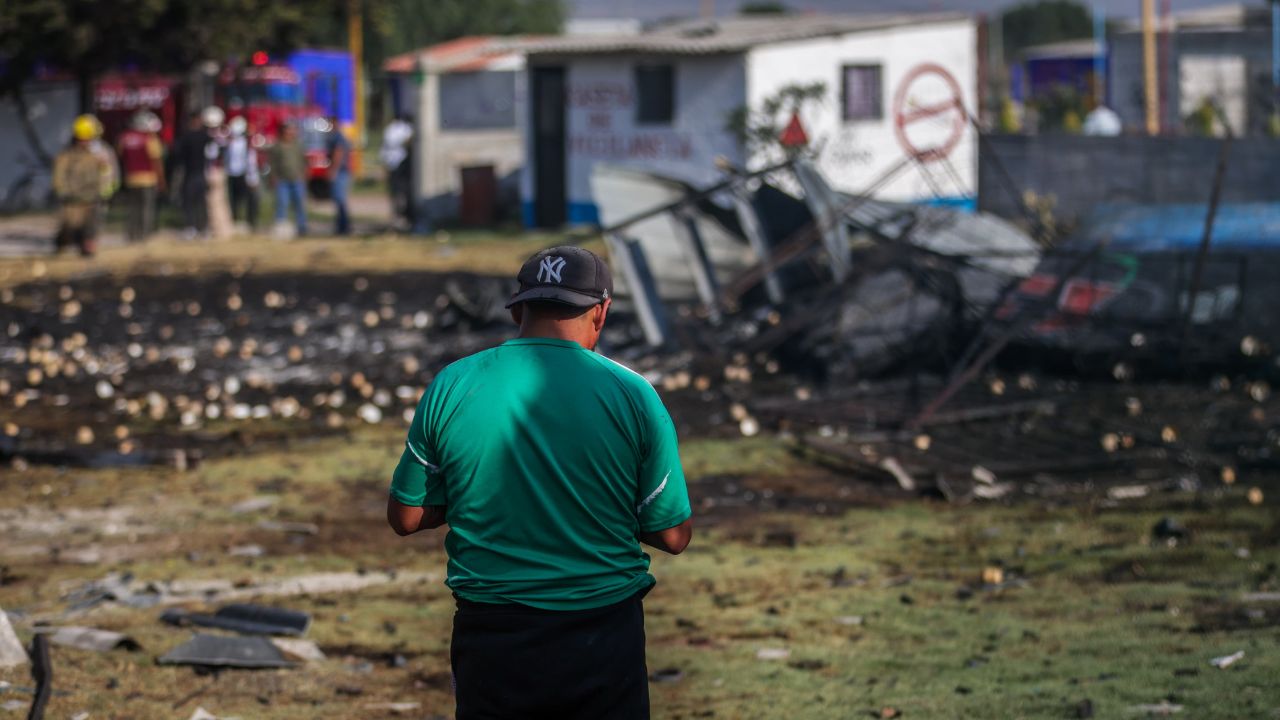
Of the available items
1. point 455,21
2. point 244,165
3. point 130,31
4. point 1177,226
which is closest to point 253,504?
point 1177,226

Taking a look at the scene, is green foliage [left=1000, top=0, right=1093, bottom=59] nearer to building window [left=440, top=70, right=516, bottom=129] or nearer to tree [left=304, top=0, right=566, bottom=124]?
tree [left=304, top=0, right=566, bottom=124]

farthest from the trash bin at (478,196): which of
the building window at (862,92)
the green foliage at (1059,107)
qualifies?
the green foliage at (1059,107)

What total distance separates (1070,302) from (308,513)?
658cm

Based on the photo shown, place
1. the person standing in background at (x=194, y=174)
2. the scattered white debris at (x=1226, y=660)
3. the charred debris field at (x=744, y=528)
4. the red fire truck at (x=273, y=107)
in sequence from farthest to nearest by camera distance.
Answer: the red fire truck at (x=273, y=107), the person standing in background at (x=194, y=174), the charred debris field at (x=744, y=528), the scattered white debris at (x=1226, y=660)

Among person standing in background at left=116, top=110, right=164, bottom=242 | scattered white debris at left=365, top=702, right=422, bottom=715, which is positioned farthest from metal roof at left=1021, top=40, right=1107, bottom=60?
scattered white debris at left=365, top=702, right=422, bottom=715

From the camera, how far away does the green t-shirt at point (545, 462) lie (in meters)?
3.66

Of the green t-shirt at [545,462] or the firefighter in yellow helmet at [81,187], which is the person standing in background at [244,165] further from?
the green t-shirt at [545,462]

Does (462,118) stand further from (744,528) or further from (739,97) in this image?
(744,528)

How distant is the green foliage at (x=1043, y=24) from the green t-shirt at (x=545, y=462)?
11896 centimetres

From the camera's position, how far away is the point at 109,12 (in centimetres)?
2891

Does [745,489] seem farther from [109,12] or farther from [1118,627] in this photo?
[109,12]

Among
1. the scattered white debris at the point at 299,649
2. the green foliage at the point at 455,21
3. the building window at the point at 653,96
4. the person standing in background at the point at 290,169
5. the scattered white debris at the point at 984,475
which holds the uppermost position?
the green foliage at the point at 455,21

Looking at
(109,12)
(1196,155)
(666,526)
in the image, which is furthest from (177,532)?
(109,12)

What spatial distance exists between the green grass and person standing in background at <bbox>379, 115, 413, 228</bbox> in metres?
18.0
